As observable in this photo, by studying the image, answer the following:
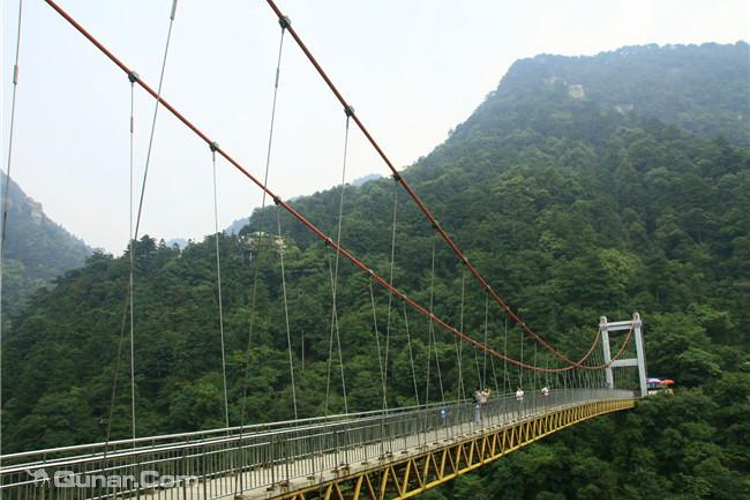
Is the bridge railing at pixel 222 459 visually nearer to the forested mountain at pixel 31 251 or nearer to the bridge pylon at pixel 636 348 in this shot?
the bridge pylon at pixel 636 348

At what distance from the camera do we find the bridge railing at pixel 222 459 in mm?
4859

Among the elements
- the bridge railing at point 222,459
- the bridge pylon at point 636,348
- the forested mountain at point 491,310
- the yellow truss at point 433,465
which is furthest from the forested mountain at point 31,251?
the bridge railing at point 222,459

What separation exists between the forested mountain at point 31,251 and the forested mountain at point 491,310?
13025 mm

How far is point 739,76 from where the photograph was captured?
107 m

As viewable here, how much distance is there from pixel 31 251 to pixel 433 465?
268ft

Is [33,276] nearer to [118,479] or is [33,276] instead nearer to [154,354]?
[154,354]

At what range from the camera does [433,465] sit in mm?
11211

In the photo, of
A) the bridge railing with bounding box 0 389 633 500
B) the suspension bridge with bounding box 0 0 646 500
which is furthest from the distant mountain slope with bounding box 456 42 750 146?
the bridge railing with bounding box 0 389 633 500

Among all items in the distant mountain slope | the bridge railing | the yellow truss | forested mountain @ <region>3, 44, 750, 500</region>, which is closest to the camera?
the bridge railing

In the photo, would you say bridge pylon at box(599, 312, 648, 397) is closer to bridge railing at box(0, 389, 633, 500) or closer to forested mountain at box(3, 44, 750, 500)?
forested mountain at box(3, 44, 750, 500)

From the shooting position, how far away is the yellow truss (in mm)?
7703

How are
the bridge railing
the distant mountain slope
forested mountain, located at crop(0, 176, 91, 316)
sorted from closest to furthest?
the bridge railing, forested mountain, located at crop(0, 176, 91, 316), the distant mountain slope

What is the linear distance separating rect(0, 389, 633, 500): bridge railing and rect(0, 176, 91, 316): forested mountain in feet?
165

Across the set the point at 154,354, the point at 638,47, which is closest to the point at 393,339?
the point at 154,354
